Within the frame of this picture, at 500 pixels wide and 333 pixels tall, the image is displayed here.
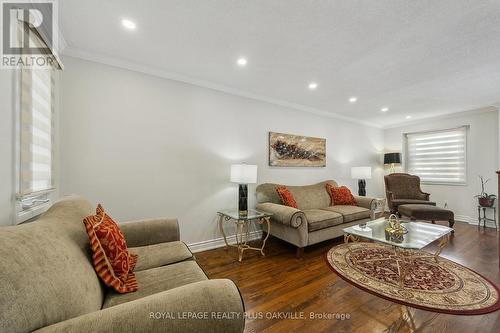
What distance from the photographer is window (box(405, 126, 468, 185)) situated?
4.35 meters

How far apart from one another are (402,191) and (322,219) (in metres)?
2.87

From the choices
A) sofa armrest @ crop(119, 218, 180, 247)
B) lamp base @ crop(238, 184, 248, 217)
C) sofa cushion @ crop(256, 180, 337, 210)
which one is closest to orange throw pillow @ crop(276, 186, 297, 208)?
sofa cushion @ crop(256, 180, 337, 210)

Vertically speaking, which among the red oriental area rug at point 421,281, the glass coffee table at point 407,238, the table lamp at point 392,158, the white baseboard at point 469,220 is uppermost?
the table lamp at point 392,158

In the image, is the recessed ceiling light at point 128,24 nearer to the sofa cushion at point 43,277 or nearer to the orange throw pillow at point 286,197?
the sofa cushion at point 43,277

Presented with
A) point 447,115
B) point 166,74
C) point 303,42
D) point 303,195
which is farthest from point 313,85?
point 447,115

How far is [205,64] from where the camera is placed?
2.47m

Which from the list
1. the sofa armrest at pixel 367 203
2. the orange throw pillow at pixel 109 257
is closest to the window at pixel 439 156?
the sofa armrest at pixel 367 203

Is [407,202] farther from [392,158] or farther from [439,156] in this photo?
[439,156]

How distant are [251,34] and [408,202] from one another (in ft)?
14.6

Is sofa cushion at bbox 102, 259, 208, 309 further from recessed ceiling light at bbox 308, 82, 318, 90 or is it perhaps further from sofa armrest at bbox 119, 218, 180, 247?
recessed ceiling light at bbox 308, 82, 318, 90

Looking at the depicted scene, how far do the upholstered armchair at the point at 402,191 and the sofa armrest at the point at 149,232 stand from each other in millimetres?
4473

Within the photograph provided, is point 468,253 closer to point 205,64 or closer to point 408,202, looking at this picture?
point 408,202

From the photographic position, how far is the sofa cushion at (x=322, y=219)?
2816 mm

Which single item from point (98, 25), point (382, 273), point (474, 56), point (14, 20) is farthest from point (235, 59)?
point (382, 273)
